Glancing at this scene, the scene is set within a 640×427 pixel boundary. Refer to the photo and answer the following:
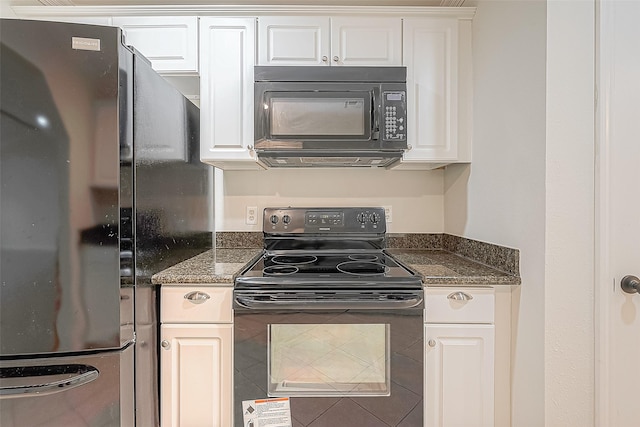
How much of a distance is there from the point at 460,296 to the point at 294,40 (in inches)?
61.0

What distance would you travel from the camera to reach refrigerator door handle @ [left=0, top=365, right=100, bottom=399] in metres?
1.14

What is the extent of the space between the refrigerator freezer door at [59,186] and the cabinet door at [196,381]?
0.32m

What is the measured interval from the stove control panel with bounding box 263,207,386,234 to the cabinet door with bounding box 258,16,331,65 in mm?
869

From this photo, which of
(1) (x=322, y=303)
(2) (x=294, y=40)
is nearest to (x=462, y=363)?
(1) (x=322, y=303)

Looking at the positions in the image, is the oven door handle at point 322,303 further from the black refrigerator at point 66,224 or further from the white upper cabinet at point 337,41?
the white upper cabinet at point 337,41

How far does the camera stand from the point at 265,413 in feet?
4.65

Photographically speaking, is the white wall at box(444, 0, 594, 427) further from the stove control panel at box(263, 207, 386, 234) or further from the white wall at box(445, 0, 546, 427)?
the stove control panel at box(263, 207, 386, 234)

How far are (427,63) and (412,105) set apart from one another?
24cm

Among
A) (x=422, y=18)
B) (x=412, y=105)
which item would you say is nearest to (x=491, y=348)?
(x=412, y=105)

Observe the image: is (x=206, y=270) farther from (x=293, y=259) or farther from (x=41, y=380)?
(x=41, y=380)

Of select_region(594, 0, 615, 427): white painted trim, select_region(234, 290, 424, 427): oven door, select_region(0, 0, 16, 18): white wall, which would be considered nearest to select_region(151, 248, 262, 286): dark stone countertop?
select_region(234, 290, 424, 427): oven door

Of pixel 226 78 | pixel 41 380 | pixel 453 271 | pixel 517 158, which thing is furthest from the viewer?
pixel 226 78

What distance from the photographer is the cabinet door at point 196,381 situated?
1.44m

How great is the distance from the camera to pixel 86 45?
1185 millimetres
